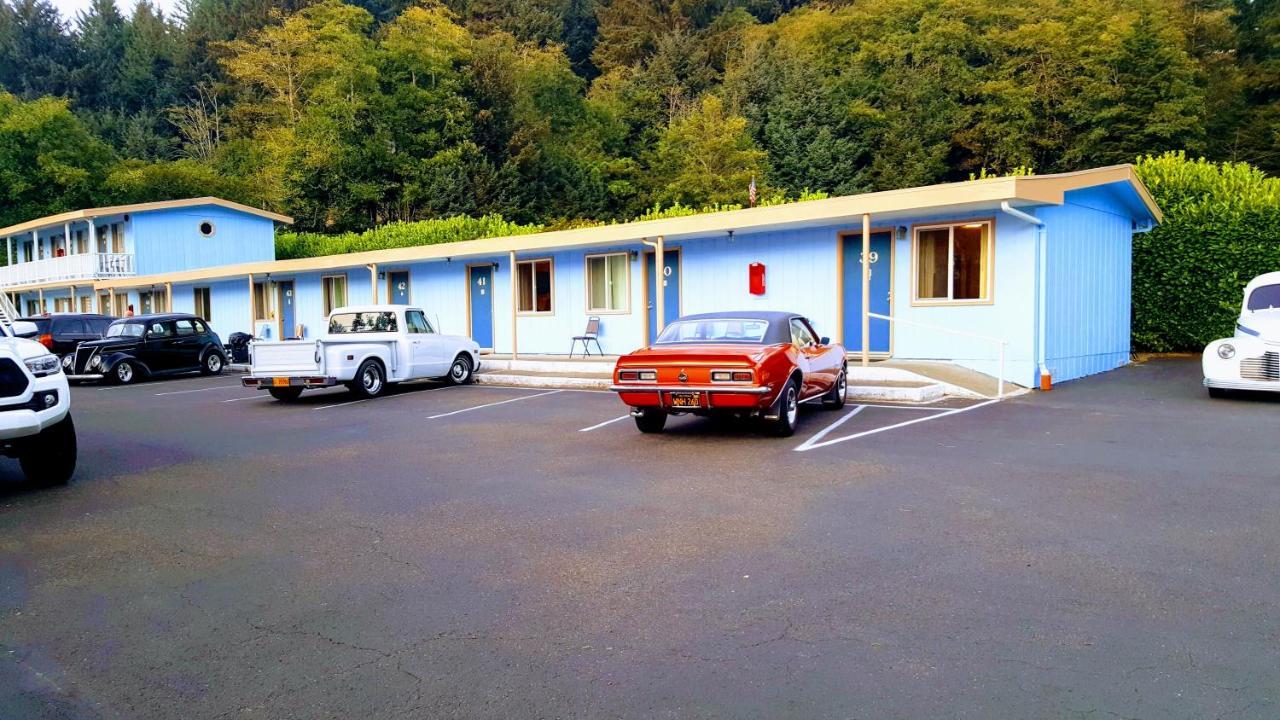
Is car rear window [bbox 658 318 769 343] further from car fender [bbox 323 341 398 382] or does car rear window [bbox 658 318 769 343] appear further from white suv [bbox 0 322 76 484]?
car fender [bbox 323 341 398 382]

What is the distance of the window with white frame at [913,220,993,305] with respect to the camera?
1361 cm

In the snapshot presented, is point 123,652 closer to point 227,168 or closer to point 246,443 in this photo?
point 246,443

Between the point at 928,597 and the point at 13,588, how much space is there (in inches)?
199

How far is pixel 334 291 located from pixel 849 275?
52.4 ft

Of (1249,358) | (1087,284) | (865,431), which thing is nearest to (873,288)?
(1087,284)

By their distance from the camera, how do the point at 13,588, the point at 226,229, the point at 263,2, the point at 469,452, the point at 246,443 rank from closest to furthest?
the point at 13,588
the point at 469,452
the point at 246,443
the point at 226,229
the point at 263,2

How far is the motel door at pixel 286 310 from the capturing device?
26078mm

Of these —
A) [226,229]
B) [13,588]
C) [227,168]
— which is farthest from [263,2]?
[13,588]

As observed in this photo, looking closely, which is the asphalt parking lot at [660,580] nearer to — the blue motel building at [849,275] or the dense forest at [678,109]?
the blue motel building at [849,275]

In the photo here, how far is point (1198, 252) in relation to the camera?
17312 millimetres

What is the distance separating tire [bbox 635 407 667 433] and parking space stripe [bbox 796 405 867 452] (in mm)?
1738

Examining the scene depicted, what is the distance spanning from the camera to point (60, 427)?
24.3 feet

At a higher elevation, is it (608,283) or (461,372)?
(608,283)

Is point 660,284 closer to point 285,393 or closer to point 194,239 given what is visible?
point 285,393
